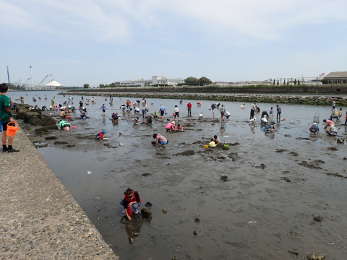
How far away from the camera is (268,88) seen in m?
79.4

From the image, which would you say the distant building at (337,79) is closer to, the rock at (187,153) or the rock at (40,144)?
the rock at (187,153)

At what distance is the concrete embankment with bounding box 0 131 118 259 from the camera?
5.34 metres

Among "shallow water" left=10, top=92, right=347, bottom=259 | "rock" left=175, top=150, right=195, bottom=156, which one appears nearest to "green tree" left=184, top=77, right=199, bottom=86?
"shallow water" left=10, top=92, right=347, bottom=259

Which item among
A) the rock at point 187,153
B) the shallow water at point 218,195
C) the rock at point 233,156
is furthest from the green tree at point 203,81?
the rock at point 233,156

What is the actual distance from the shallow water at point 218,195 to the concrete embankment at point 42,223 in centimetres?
101

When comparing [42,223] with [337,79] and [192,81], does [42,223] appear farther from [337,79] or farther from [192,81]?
[192,81]

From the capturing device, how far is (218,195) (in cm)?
990

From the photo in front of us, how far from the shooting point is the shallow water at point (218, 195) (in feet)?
22.6

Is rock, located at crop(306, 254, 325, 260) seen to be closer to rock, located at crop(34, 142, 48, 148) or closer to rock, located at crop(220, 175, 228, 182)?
rock, located at crop(220, 175, 228, 182)

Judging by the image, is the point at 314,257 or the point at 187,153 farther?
the point at 187,153

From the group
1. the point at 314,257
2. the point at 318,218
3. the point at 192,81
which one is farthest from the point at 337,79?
the point at 314,257

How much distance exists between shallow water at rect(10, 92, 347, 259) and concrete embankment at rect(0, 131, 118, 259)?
1.01 m

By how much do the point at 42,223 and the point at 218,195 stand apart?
5665 mm

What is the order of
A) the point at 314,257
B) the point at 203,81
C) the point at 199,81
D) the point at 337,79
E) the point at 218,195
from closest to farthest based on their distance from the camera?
the point at 314,257 → the point at 218,195 → the point at 337,79 → the point at 203,81 → the point at 199,81
